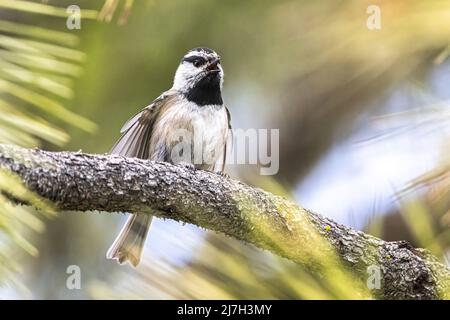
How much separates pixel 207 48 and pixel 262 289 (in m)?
2.09

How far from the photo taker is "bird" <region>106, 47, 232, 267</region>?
11.6ft

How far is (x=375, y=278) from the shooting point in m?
1.95

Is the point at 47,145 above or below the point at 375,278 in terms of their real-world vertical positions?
above

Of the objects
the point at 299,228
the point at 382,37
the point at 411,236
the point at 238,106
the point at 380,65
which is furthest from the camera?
the point at 238,106

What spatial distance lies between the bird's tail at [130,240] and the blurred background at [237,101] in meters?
0.10

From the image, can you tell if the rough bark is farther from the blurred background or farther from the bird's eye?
the bird's eye

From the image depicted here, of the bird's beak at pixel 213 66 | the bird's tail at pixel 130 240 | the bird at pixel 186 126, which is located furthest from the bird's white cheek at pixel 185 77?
the bird's tail at pixel 130 240

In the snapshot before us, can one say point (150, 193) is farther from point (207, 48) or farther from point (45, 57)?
point (207, 48)

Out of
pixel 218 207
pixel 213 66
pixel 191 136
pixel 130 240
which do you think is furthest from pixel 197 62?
pixel 218 207

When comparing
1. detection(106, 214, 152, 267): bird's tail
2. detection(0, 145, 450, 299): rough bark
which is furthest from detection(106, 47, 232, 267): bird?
detection(0, 145, 450, 299): rough bark

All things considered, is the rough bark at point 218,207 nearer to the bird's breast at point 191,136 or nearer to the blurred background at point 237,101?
the blurred background at point 237,101

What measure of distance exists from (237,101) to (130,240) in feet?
3.12

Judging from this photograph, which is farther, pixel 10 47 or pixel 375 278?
pixel 375 278
